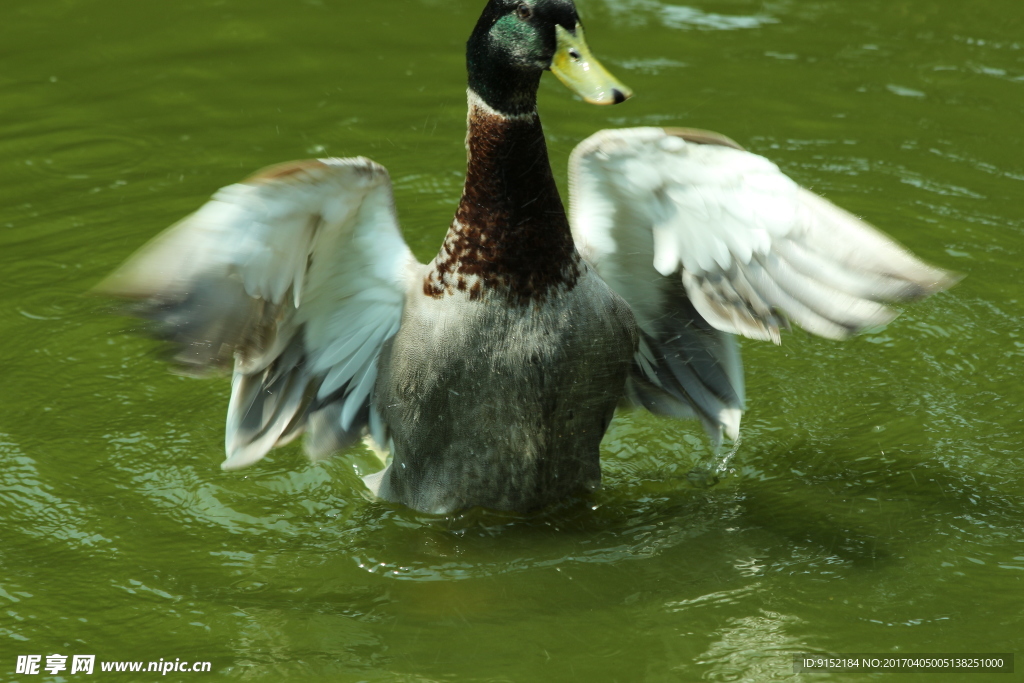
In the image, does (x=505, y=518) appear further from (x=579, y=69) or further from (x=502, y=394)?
(x=579, y=69)

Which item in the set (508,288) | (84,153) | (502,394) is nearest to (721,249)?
(508,288)

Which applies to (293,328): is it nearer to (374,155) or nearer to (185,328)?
(185,328)

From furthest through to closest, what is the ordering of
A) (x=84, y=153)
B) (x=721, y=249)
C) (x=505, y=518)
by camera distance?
(x=84, y=153), (x=505, y=518), (x=721, y=249)

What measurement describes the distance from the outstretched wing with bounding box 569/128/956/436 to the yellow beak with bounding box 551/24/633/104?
0.50 ft

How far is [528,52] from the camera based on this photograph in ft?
11.3

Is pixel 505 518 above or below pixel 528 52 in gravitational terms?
below

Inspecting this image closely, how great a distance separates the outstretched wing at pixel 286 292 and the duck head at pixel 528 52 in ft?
1.47

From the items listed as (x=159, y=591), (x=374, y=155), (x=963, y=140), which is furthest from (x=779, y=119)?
(x=159, y=591)

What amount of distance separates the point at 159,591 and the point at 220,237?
120cm

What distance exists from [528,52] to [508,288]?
69 cm

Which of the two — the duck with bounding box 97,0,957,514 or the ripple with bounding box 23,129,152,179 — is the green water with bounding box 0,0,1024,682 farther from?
the duck with bounding box 97,0,957,514


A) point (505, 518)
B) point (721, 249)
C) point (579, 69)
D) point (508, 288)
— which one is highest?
point (579, 69)

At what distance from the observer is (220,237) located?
3139 millimetres

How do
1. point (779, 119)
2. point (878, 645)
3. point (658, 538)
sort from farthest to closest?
point (779, 119) → point (658, 538) → point (878, 645)
